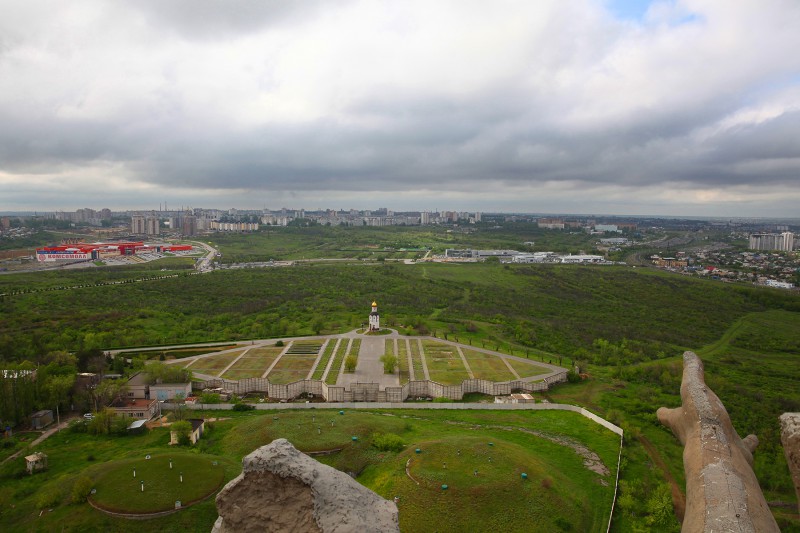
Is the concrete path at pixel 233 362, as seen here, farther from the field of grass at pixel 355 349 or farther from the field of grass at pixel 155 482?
the field of grass at pixel 155 482

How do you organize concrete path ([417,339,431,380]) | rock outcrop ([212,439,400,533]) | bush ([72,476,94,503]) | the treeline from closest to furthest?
rock outcrop ([212,439,400,533])
bush ([72,476,94,503])
concrete path ([417,339,431,380])
the treeline

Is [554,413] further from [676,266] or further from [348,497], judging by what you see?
[676,266]

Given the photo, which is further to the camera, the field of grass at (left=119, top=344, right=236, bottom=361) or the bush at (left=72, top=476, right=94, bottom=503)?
the field of grass at (left=119, top=344, right=236, bottom=361)

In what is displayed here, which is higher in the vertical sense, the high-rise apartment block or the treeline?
the high-rise apartment block

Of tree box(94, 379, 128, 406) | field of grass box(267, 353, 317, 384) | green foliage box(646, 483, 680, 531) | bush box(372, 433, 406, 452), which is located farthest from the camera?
field of grass box(267, 353, 317, 384)

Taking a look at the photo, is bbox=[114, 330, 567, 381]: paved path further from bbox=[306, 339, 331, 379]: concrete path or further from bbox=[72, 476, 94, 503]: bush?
bbox=[72, 476, 94, 503]: bush

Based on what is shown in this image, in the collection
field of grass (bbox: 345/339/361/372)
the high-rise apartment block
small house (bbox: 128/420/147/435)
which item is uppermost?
the high-rise apartment block

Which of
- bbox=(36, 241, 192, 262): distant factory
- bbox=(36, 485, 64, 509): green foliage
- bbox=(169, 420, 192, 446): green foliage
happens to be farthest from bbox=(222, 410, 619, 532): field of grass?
bbox=(36, 241, 192, 262): distant factory
